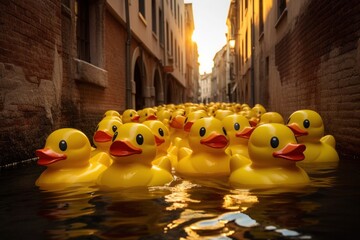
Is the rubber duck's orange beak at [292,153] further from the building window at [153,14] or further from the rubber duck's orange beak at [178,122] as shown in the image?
the building window at [153,14]

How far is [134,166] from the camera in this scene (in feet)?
14.6

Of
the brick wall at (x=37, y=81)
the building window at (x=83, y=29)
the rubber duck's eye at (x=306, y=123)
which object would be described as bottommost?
the rubber duck's eye at (x=306, y=123)

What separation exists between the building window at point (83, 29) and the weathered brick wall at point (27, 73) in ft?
6.68

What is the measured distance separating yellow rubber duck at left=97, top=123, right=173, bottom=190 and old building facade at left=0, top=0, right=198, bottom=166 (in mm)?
2266

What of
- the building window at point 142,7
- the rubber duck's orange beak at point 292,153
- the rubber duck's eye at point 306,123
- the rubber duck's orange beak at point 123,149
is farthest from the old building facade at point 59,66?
the rubber duck's eye at point 306,123

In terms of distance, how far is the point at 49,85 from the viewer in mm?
7605

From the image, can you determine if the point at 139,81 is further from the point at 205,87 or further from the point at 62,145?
the point at 205,87

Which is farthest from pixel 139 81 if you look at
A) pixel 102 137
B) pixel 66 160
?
pixel 66 160

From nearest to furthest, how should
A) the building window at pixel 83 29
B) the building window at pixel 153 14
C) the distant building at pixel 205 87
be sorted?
1. the building window at pixel 83 29
2. the building window at pixel 153 14
3. the distant building at pixel 205 87

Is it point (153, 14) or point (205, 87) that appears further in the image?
point (205, 87)

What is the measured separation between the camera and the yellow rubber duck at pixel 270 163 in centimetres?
427

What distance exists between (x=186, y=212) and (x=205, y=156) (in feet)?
6.72

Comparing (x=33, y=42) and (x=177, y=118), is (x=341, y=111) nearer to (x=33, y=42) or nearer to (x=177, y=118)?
(x=177, y=118)

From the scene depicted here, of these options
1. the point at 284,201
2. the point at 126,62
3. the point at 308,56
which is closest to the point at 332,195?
the point at 284,201
